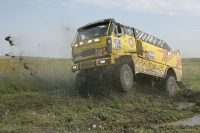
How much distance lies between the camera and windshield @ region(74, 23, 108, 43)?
9766mm

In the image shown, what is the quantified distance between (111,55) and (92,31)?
4.49 feet

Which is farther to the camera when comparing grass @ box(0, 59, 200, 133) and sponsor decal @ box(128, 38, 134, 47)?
sponsor decal @ box(128, 38, 134, 47)

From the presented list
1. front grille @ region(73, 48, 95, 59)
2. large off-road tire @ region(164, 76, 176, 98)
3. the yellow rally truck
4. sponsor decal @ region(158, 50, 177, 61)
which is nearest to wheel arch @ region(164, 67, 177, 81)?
large off-road tire @ region(164, 76, 176, 98)

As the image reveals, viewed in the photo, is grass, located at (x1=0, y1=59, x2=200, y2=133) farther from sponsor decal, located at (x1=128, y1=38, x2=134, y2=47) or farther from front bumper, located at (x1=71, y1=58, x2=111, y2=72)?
sponsor decal, located at (x1=128, y1=38, x2=134, y2=47)

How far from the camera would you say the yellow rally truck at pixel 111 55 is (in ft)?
30.6

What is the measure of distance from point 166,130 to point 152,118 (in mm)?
1297

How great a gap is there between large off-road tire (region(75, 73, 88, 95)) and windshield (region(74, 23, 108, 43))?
1.41 meters

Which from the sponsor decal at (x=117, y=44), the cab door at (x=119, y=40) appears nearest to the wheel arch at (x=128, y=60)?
the cab door at (x=119, y=40)

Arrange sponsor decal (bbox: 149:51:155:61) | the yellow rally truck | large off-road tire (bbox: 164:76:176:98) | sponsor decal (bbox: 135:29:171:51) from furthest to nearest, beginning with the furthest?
large off-road tire (bbox: 164:76:176:98), sponsor decal (bbox: 149:51:155:61), sponsor decal (bbox: 135:29:171:51), the yellow rally truck

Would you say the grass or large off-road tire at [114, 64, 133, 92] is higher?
large off-road tire at [114, 64, 133, 92]

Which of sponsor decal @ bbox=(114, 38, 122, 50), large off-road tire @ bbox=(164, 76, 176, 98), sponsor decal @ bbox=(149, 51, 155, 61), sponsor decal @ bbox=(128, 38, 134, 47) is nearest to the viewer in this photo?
sponsor decal @ bbox=(114, 38, 122, 50)

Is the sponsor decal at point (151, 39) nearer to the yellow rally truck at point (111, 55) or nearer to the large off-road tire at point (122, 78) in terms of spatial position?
the yellow rally truck at point (111, 55)

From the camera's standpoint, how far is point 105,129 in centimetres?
527

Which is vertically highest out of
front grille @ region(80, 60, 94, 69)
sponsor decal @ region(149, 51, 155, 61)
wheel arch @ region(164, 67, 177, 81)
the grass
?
sponsor decal @ region(149, 51, 155, 61)
